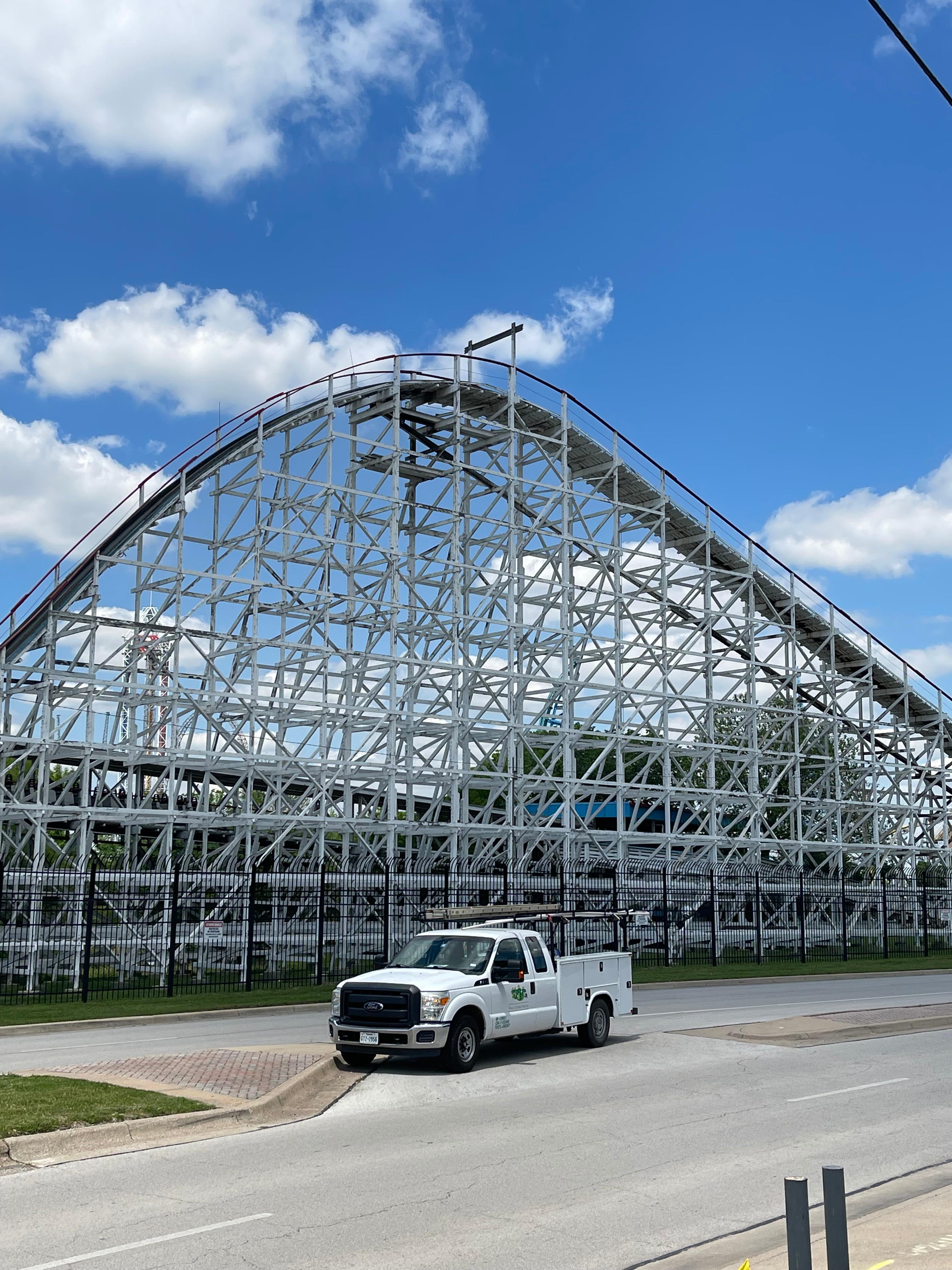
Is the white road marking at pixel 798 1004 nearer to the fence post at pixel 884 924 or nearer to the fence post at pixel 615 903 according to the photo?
the fence post at pixel 615 903

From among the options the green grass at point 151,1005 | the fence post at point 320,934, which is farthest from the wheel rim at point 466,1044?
the fence post at point 320,934

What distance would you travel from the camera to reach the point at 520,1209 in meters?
8.38

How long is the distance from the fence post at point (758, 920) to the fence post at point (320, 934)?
45.3ft

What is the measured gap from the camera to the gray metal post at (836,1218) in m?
4.67

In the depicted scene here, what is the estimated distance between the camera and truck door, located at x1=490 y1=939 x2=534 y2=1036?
619 inches

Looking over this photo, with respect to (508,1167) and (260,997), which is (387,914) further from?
(508,1167)

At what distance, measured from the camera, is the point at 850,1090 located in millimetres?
13617

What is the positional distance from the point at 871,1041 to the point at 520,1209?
444 inches

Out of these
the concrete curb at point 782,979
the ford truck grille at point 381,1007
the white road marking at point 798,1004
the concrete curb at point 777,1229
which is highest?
the ford truck grille at point 381,1007

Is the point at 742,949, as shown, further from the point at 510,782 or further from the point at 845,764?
the point at 845,764

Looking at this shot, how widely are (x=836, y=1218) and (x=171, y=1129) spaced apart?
7.57 metres

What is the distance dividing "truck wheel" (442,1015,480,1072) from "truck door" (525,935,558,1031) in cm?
128

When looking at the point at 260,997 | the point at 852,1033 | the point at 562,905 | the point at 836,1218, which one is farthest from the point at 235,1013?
the point at 836,1218

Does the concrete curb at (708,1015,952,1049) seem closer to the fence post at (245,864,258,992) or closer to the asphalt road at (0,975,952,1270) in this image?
the asphalt road at (0,975,952,1270)
